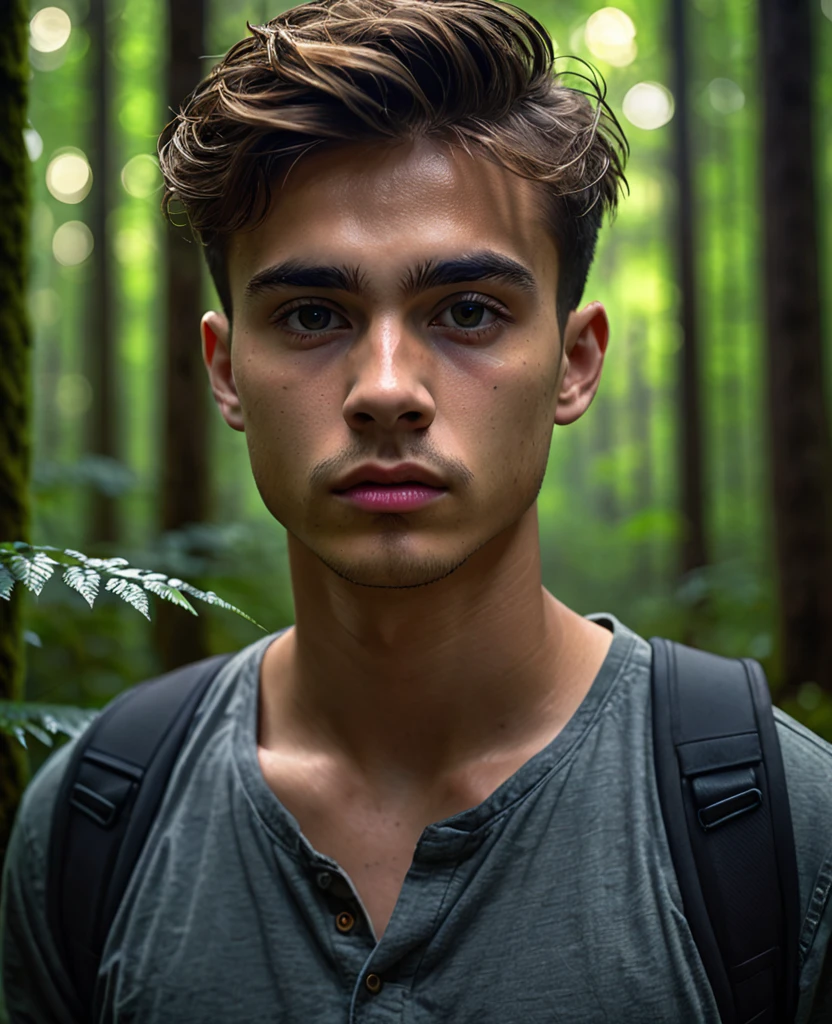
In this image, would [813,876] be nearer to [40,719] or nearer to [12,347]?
[40,719]

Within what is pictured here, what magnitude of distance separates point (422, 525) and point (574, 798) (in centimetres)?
75

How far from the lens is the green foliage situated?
1.85 metres

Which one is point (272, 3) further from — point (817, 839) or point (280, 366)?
point (817, 839)

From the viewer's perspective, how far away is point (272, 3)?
45.3 ft

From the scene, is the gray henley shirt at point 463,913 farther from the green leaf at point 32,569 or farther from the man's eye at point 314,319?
the man's eye at point 314,319

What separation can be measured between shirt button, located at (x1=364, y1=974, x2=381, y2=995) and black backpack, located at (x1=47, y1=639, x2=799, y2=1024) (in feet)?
2.18

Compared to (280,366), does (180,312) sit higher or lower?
higher

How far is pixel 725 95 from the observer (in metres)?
19.3

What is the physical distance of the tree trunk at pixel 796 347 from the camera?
18.9 feet

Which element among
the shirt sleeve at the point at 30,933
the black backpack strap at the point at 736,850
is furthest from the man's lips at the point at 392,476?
the shirt sleeve at the point at 30,933

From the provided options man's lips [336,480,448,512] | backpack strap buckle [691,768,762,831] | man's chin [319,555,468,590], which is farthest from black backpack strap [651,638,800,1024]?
man's lips [336,480,448,512]

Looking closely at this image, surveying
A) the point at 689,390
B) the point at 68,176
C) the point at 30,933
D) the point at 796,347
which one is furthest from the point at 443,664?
the point at 68,176

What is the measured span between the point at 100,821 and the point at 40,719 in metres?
0.34

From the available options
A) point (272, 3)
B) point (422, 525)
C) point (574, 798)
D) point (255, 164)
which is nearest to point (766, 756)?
point (574, 798)
